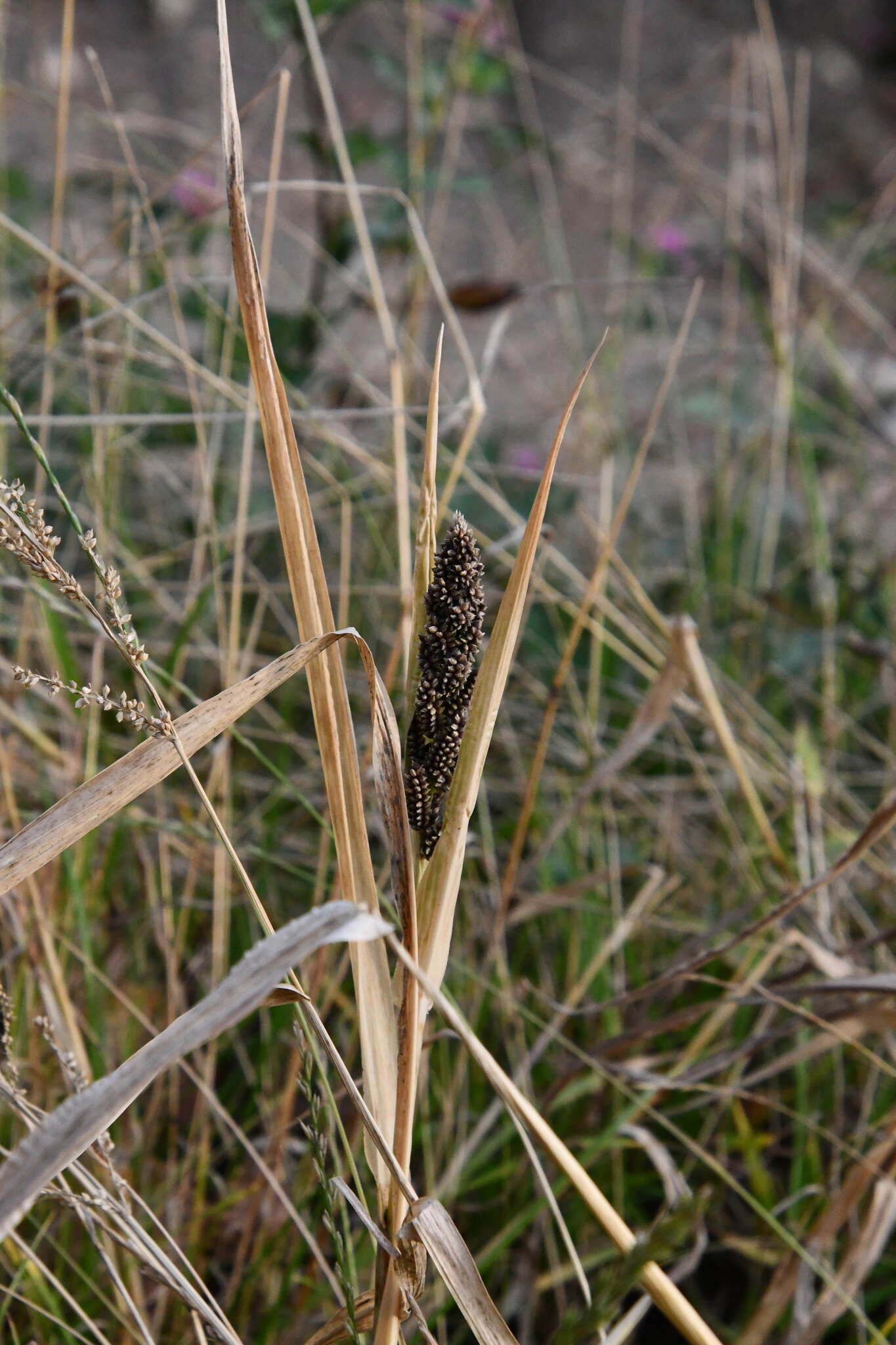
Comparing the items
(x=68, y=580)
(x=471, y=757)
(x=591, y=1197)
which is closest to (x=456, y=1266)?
(x=591, y=1197)

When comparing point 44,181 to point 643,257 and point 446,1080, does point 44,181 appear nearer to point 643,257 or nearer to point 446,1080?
point 643,257

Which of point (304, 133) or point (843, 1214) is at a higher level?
point (304, 133)

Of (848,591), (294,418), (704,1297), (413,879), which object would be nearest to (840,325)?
(848,591)

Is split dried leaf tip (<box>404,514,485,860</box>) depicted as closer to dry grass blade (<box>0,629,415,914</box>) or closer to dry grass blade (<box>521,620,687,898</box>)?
dry grass blade (<box>0,629,415,914</box>)

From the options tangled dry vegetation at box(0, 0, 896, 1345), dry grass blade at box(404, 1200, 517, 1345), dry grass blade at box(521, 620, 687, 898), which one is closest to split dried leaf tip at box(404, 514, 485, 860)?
tangled dry vegetation at box(0, 0, 896, 1345)

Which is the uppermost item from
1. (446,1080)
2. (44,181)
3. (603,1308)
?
(44,181)

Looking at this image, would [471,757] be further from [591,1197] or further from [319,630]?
[591,1197]
